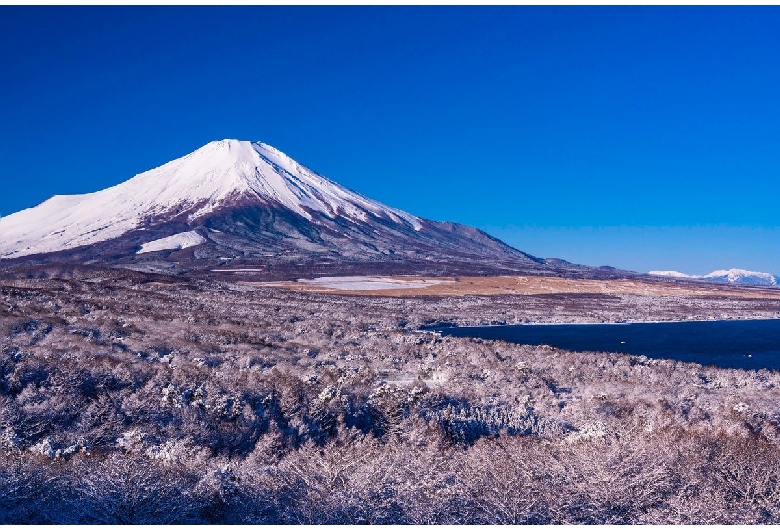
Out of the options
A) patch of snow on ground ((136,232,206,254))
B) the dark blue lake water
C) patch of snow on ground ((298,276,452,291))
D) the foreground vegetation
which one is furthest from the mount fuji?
the foreground vegetation

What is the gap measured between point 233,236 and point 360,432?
139 meters

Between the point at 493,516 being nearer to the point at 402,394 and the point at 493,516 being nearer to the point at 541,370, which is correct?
the point at 402,394

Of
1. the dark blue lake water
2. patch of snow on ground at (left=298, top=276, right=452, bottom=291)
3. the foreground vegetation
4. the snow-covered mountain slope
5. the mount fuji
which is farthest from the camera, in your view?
the snow-covered mountain slope

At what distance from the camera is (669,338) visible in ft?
148

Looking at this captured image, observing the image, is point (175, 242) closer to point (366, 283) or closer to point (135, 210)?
point (135, 210)

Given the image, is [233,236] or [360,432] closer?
[360,432]

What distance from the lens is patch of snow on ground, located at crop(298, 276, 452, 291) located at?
82.8 meters

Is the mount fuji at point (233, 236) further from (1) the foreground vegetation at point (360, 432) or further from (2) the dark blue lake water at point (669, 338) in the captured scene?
(1) the foreground vegetation at point (360, 432)

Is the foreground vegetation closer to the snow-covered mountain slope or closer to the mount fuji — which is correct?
the mount fuji

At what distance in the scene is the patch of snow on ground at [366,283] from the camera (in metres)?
82.8

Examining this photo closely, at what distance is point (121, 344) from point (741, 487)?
71.4 feet

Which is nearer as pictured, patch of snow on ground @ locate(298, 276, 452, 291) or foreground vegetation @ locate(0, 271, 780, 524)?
foreground vegetation @ locate(0, 271, 780, 524)

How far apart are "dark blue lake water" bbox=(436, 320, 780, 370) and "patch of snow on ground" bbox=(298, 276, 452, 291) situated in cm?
3284

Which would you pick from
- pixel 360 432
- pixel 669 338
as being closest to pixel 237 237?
pixel 669 338
